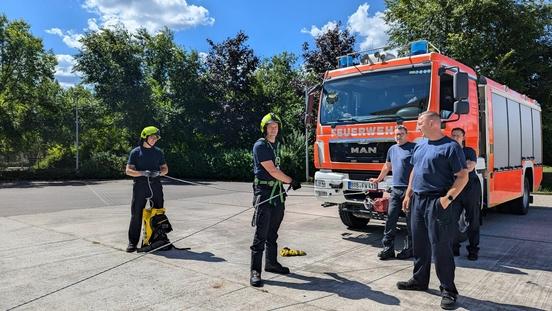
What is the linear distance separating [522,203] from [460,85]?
5.86 meters

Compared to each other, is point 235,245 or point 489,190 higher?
point 489,190

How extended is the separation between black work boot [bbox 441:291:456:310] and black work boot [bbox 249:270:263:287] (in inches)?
74.7

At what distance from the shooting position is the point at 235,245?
7090mm

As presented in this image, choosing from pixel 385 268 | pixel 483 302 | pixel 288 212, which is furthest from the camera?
pixel 288 212

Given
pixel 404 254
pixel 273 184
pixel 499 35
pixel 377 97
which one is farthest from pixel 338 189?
pixel 499 35

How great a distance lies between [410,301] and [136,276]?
3145 mm

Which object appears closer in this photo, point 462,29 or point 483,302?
point 483,302

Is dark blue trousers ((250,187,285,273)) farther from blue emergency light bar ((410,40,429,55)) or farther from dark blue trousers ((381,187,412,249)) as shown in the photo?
blue emergency light bar ((410,40,429,55))

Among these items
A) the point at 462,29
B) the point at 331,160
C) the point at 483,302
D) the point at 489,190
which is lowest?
the point at 483,302

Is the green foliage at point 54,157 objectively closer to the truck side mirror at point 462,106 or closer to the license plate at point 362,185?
the license plate at point 362,185

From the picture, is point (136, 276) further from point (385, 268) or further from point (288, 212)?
point (288, 212)

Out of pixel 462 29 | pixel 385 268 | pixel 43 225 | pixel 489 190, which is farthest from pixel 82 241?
pixel 462 29

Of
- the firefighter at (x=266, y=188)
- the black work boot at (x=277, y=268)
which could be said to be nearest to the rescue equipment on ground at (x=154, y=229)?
the black work boot at (x=277, y=268)

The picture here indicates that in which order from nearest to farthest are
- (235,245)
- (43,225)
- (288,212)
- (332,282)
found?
(332,282)
(235,245)
(43,225)
(288,212)
